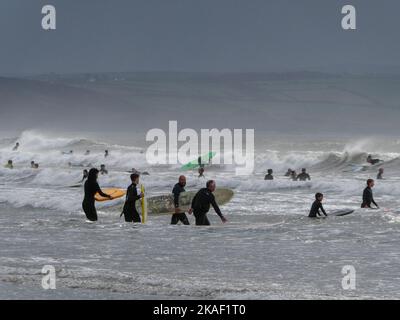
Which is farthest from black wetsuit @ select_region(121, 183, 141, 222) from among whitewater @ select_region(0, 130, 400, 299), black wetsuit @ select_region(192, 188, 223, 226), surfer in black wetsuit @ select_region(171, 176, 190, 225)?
black wetsuit @ select_region(192, 188, 223, 226)

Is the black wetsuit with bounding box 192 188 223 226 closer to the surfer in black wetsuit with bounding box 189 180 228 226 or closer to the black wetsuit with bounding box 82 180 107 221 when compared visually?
the surfer in black wetsuit with bounding box 189 180 228 226

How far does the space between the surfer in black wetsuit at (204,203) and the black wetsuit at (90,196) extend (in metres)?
1.71

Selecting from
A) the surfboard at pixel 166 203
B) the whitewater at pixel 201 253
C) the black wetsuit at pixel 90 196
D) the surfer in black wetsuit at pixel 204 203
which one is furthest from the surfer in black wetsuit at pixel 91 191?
the surfboard at pixel 166 203

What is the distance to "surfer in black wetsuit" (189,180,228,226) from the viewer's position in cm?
1661

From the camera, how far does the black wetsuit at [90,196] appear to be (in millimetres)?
17266

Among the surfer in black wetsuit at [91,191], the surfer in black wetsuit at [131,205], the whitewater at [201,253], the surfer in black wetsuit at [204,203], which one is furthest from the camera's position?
the surfer in black wetsuit at [131,205]

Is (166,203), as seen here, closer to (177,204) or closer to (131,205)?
(131,205)

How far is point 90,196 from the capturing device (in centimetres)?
1747

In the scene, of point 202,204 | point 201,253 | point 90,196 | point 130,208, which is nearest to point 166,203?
point 130,208

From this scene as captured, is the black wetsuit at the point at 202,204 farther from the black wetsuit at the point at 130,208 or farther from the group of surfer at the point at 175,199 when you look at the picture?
the black wetsuit at the point at 130,208

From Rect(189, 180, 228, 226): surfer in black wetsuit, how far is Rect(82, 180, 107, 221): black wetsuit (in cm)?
171

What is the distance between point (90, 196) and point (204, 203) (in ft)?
7.26
